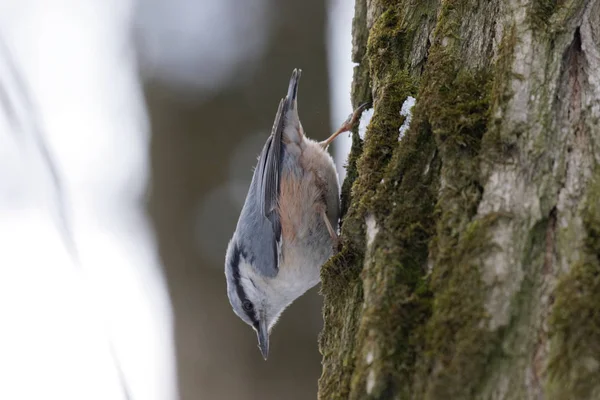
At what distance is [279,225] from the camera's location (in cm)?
263

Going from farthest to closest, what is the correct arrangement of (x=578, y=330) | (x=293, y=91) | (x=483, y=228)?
(x=293, y=91) → (x=483, y=228) → (x=578, y=330)

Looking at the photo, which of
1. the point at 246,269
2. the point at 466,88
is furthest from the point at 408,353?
the point at 246,269

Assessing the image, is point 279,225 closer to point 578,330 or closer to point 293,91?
point 293,91

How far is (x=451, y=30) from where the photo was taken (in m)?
1.48

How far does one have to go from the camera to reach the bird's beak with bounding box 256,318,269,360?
2.62 m

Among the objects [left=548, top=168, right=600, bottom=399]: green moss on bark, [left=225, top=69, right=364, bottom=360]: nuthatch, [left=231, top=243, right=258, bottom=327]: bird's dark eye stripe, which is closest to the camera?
[left=548, top=168, right=600, bottom=399]: green moss on bark

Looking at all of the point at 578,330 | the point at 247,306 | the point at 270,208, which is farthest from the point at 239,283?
the point at 578,330

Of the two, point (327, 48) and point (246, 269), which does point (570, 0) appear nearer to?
point (327, 48)

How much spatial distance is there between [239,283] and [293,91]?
0.93 metres

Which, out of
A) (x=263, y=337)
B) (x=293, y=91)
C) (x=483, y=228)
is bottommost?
(x=263, y=337)

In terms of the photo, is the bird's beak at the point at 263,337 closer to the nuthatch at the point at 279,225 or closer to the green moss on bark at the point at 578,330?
the nuthatch at the point at 279,225

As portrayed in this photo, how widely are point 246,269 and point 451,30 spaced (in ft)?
5.18

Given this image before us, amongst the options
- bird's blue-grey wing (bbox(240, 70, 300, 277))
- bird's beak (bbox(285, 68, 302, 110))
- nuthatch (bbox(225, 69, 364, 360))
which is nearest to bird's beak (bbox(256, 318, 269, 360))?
nuthatch (bbox(225, 69, 364, 360))

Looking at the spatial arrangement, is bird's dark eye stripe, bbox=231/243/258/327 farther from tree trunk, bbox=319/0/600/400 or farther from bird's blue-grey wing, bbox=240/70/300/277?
tree trunk, bbox=319/0/600/400
